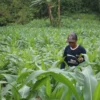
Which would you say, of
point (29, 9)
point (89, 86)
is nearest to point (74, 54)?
point (89, 86)

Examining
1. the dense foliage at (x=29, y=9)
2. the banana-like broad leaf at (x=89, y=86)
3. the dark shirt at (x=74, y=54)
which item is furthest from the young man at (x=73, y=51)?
the dense foliage at (x=29, y=9)

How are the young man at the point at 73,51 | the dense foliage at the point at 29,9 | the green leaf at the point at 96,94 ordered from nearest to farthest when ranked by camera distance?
1. the green leaf at the point at 96,94
2. the young man at the point at 73,51
3. the dense foliage at the point at 29,9

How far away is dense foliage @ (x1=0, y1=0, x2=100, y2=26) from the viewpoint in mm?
29797

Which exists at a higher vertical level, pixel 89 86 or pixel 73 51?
pixel 89 86

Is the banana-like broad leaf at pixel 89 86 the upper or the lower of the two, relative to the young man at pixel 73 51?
upper

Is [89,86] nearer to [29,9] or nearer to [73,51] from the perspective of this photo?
[73,51]

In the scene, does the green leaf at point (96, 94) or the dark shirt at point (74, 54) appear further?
the dark shirt at point (74, 54)

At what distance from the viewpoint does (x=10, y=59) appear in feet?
15.0

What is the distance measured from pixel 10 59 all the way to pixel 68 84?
271 cm

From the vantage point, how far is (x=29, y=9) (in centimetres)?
3341

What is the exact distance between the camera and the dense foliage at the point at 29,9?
29797mm

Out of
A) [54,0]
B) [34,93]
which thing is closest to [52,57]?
[34,93]

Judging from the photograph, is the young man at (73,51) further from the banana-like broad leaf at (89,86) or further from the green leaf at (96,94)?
the green leaf at (96,94)

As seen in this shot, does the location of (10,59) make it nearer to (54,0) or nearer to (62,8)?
(54,0)
